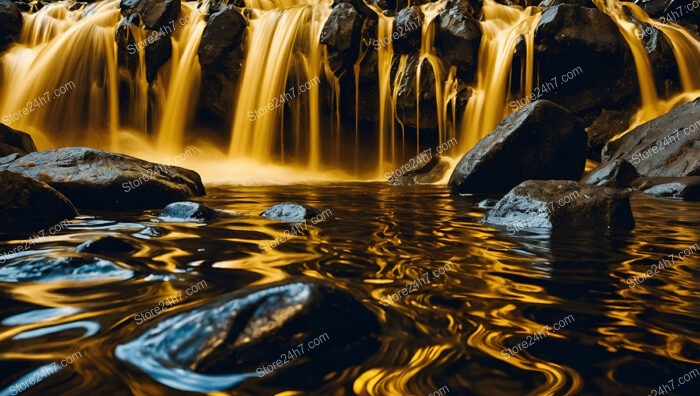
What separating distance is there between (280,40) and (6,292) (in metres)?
12.9

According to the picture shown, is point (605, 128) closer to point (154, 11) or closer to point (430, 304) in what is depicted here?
point (154, 11)

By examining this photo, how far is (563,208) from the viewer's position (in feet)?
15.1

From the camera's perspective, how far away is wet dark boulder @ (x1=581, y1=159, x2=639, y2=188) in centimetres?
863

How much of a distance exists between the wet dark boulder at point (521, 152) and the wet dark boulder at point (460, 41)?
5.18 meters

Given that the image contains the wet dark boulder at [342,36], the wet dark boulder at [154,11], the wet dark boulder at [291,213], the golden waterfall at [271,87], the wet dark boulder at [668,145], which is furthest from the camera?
the wet dark boulder at [154,11]

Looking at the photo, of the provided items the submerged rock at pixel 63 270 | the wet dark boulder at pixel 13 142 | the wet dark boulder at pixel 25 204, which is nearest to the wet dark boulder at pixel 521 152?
the wet dark boulder at pixel 25 204

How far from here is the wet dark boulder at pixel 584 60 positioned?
42.3 ft

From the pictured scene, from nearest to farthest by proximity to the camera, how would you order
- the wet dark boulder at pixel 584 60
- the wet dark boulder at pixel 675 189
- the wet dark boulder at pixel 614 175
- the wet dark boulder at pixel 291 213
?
1. the wet dark boulder at pixel 291 213
2. the wet dark boulder at pixel 675 189
3. the wet dark boulder at pixel 614 175
4. the wet dark boulder at pixel 584 60

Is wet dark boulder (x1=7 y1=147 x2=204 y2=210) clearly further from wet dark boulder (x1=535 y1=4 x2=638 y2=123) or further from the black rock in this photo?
wet dark boulder (x1=535 y1=4 x2=638 y2=123)

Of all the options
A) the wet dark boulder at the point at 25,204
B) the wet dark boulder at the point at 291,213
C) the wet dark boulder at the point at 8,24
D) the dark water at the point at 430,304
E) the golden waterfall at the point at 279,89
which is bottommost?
the dark water at the point at 430,304

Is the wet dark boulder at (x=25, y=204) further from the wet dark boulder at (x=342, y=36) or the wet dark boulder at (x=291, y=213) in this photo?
the wet dark boulder at (x=342, y=36)

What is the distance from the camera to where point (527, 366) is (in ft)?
5.23

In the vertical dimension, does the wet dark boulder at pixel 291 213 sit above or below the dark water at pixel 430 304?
above

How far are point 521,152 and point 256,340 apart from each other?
7.55 metres
